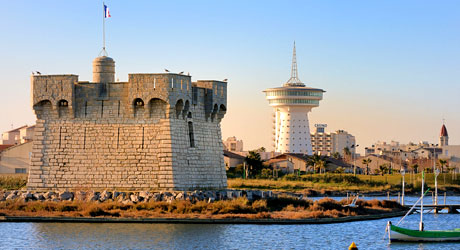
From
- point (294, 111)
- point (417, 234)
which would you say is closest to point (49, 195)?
point (417, 234)

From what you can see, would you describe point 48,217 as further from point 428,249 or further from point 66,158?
point 428,249

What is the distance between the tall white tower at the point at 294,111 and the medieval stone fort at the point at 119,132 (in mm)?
133602

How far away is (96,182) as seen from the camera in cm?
4600

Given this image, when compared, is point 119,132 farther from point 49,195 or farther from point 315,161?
point 315,161

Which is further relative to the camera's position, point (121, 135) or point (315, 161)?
point (315, 161)

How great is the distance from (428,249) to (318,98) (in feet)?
470

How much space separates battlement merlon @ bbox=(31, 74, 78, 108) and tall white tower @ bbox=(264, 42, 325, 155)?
13495cm

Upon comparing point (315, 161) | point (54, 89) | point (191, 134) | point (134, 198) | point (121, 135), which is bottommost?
point (134, 198)

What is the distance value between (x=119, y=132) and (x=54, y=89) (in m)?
4.36

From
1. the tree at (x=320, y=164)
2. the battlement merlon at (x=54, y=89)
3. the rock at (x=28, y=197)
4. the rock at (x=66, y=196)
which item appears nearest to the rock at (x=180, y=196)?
the rock at (x=66, y=196)

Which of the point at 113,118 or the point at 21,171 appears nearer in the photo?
the point at 113,118

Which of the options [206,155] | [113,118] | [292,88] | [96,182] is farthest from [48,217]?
[292,88]

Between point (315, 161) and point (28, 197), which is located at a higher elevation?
point (315, 161)

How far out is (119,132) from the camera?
4597 cm
